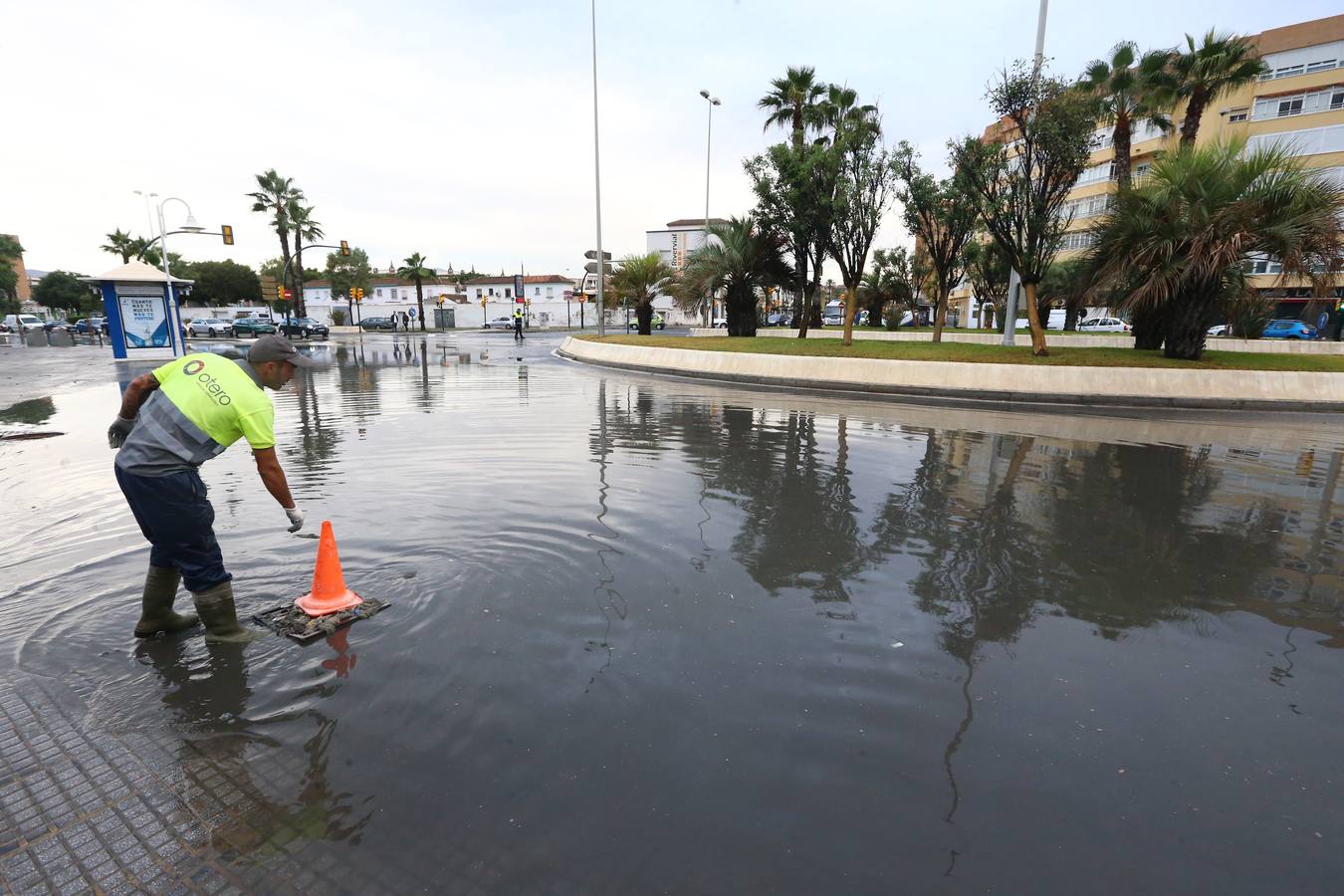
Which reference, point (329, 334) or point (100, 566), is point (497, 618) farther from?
point (329, 334)

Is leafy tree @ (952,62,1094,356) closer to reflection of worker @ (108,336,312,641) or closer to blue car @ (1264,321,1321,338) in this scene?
reflection of worker @ (108,336,312,641)

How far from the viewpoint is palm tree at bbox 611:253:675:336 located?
111 ft

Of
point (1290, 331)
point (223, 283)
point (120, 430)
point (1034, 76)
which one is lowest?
point (120, 430)

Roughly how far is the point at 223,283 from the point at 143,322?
6909cm

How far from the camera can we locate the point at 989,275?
37406 mm

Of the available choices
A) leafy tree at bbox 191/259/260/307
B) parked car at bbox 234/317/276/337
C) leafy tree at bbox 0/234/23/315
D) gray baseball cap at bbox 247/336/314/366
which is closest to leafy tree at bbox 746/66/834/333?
gray baseball cap at bbox 247/336/314/366

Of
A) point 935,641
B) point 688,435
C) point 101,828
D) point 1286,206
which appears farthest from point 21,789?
point 1286,206

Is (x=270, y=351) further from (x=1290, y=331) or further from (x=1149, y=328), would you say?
(x=1290, y=331)

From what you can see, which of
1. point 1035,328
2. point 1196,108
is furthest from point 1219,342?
point 1035,328

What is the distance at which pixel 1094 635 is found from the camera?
159 inches

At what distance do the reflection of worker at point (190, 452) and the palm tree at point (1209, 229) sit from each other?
1861 centimetres

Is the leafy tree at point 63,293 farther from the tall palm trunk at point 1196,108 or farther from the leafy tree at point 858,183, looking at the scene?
the tall palm trunk at point 1196,108

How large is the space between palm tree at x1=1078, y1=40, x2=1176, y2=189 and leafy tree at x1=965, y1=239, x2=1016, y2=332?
5.82 m

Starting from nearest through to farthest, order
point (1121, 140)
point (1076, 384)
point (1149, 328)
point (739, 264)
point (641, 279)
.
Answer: point (1076, 384)
point (1149, 328)
point (1121, 140)
point (739, 264)
point (641, 279)
